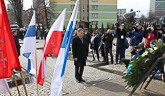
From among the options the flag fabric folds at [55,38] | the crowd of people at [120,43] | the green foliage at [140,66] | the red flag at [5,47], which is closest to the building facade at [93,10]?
the crowd of people at [120,43]

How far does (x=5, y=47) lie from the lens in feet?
8.46

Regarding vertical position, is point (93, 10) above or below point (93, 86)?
above

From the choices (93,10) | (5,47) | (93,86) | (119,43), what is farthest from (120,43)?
(93,10)

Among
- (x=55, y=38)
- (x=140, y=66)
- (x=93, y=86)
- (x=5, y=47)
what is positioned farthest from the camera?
(x=93, y=86)

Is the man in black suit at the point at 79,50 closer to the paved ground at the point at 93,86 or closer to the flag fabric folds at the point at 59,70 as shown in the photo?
the paved ground at the point at 93,86

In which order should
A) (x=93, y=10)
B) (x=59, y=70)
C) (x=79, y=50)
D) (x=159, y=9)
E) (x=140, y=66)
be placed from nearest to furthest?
(x=59, y=70) < (x=140, y=66) < (x=79, y=50) < (x=93, y=10) < (x=159, y=9)

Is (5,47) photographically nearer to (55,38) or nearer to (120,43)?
(55,38)

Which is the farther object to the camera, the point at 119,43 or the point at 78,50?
the point at 119,43

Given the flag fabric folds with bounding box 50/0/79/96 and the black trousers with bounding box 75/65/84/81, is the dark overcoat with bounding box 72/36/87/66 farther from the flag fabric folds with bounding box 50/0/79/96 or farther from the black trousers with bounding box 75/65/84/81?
the flag fabric folds with bounding box 50/0/79/96

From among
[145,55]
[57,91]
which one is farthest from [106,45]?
[57,91]

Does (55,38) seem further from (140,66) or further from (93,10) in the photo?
(93,10)

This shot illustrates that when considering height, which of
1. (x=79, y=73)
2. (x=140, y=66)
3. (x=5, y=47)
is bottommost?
(x=79, y=73)

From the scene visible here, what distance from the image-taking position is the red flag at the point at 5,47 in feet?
8.32

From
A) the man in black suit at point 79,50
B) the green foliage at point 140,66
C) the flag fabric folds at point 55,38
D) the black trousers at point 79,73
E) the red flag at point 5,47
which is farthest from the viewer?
the black trousers at point 79,73
